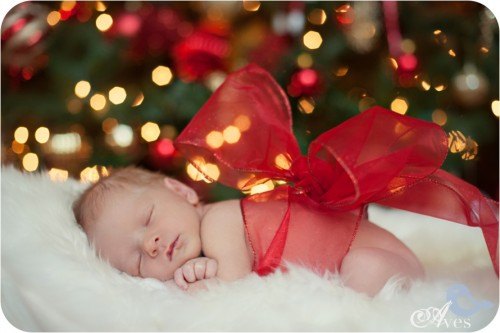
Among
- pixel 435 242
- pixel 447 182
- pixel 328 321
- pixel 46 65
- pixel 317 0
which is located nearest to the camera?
pixel 328 321

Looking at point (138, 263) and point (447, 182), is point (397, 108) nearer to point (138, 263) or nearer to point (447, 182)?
point (447, 182)

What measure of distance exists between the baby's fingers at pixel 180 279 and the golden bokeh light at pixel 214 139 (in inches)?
11.5

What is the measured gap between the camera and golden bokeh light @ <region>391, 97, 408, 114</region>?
197 centimetres

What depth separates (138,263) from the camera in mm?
1220

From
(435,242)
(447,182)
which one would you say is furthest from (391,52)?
(447,182)

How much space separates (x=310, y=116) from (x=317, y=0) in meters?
0.41

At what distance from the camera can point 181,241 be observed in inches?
48.1

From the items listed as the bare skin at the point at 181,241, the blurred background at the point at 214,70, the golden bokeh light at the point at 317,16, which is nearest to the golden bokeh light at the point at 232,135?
the bare skin at the point at 181,241

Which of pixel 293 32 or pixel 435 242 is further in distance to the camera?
pixel 293 32

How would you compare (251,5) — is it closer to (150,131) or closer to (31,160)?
(150,131)

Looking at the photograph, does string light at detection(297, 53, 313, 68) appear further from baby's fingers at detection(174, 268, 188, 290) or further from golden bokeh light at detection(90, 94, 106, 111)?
baby's fingers at detection(174, 268, 188, 290)

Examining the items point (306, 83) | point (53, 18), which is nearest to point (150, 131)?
point (53, 18)

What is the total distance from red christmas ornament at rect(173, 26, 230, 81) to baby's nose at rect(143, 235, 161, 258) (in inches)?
38.9

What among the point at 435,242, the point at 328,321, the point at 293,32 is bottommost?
the point at 435,242
